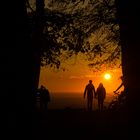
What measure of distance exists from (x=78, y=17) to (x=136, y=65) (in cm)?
1540

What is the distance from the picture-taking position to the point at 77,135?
51.8 ft

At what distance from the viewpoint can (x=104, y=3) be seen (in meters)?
19.7

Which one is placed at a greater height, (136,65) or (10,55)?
(136,65)

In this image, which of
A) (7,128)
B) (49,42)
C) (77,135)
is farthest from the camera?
(49,42)

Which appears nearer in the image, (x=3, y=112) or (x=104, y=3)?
(x=3, y=112)

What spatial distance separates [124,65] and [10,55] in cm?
230

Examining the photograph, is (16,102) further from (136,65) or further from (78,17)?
(78,17)

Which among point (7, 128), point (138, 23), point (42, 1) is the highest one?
point (42, 1)

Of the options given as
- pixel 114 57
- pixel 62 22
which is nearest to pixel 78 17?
pixel 62 22

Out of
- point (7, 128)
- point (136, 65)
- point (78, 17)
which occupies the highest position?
point (78, 17)

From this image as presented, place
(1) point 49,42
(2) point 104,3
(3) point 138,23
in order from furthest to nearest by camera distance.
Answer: (1) point 49,42 → (2) point 104,3 → (3) point 138,23

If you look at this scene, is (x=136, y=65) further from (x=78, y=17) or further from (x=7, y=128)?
(x=78, y=17)

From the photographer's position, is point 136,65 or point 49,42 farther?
point 49,42

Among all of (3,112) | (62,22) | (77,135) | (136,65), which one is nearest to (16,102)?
(3,112)
